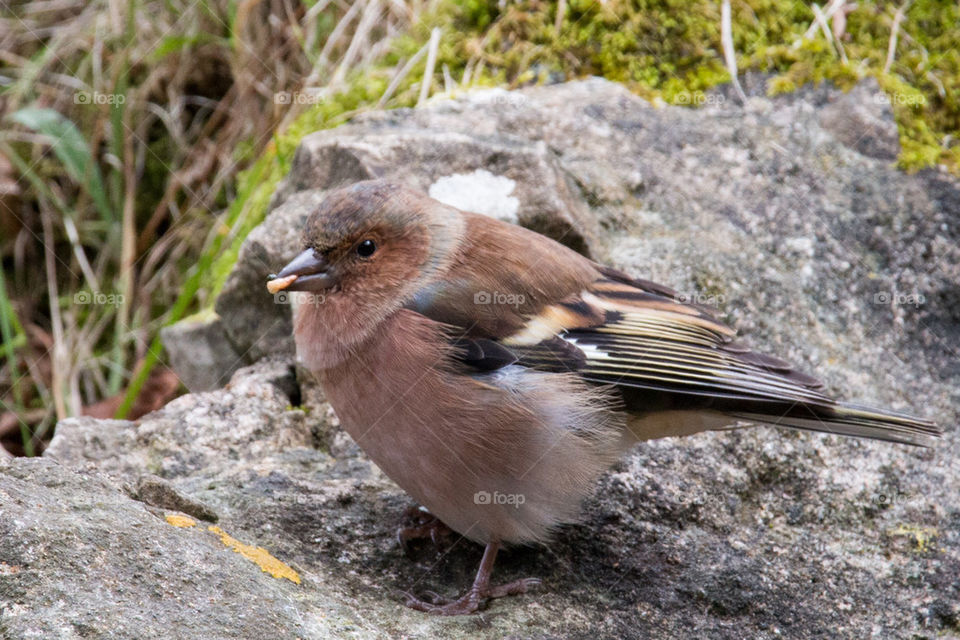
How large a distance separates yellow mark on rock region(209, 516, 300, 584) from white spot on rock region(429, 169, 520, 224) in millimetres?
1758

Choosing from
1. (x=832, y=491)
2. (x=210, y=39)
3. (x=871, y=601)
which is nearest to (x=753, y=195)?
(x=832, y=491)

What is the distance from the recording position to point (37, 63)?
6.00m

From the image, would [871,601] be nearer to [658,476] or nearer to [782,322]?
[658,476]

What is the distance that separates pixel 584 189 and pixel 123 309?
2848 millimetres

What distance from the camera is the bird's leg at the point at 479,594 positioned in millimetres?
2672
